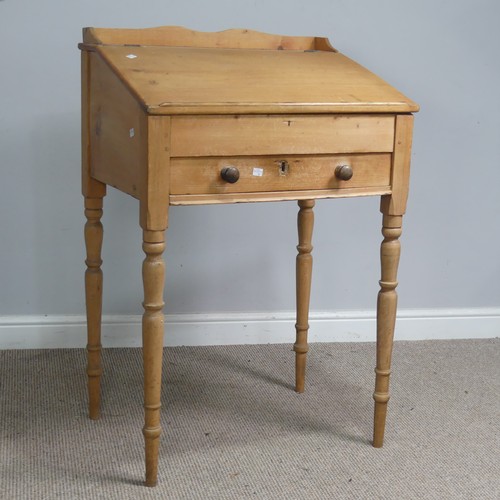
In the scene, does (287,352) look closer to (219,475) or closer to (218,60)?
(219,475)

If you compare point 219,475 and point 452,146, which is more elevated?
point 452,146

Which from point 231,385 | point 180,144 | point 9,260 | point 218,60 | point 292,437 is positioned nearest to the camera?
point 180,144

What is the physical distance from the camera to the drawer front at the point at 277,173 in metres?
1.84

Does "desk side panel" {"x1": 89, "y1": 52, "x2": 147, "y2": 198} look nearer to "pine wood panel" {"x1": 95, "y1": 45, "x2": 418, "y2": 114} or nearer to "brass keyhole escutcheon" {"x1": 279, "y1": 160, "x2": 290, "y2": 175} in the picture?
"pine wood panel" {"x1": 95, "y1": 45, "x2": 418, "y2": 114}

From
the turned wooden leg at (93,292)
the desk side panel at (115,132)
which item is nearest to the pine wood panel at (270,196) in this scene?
the desk side panel at (115,132)

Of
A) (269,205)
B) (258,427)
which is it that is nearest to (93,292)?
(258,427)

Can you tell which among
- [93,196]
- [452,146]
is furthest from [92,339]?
[452,146]

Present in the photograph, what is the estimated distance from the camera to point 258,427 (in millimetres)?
2312

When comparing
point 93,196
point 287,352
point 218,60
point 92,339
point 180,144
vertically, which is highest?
point 218,60

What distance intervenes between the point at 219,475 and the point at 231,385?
54 cm

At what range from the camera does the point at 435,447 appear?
88.0 inches

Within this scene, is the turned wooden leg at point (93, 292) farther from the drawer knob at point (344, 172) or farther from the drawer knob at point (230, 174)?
the drawer knob at point (344, 172)

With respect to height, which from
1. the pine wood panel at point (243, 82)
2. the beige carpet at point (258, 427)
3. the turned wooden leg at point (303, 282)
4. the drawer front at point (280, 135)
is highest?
the pine wood panel at point (243, 82)

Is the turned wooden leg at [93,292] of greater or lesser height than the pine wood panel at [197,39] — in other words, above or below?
below
